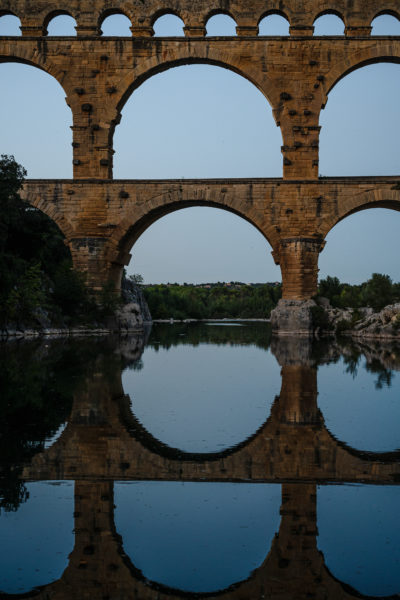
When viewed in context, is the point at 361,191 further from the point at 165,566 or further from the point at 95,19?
the point at 165,566

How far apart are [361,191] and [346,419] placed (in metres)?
15.9

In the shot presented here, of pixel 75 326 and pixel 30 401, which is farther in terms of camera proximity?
pixel 75 326

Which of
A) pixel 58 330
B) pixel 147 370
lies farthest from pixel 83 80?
pixel 147 370

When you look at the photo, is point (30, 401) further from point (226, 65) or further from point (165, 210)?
point (226, 65)

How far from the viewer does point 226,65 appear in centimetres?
2111

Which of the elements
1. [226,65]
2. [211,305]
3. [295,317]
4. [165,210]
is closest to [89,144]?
[165,210]

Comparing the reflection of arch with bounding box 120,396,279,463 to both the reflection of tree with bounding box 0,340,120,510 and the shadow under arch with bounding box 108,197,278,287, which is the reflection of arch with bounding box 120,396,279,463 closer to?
the reflection of tree with bounding box 0,340,120,510

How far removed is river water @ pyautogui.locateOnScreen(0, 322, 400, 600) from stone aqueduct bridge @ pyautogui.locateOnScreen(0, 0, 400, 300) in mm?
13664

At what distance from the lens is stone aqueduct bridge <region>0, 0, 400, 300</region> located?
67.5ft

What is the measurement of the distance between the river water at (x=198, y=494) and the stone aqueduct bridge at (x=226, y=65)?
13664mm

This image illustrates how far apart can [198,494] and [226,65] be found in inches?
771

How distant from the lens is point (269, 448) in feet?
15.1

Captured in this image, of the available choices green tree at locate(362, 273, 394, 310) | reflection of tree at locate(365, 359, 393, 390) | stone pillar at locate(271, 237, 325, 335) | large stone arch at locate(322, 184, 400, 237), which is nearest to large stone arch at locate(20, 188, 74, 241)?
stone pillar at locate(271, 237, 325, 335)

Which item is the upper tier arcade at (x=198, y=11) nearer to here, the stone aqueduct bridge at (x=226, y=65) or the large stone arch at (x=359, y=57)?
the stone aqueduct bridge at (x=226, y=65)
